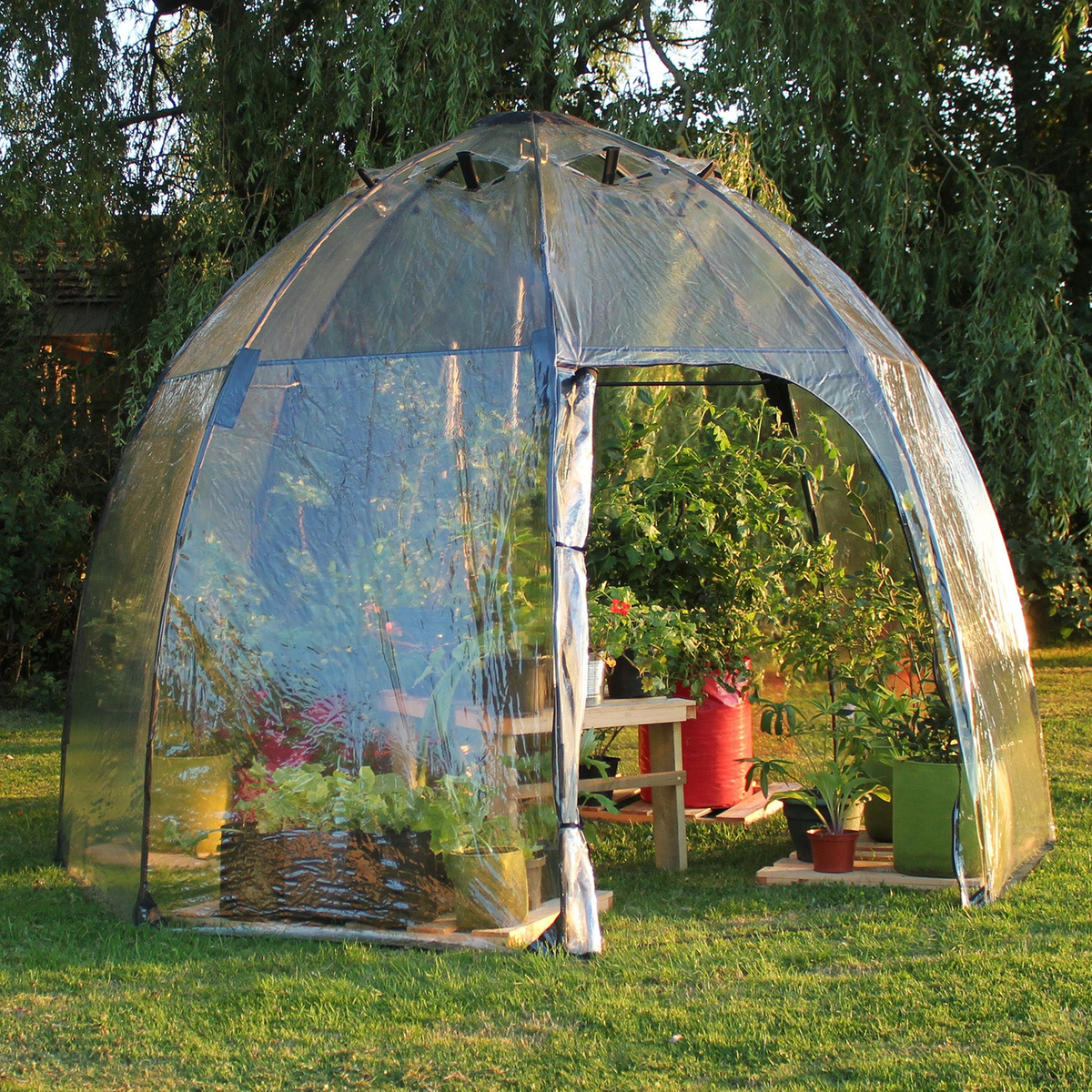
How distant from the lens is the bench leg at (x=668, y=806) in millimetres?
4621

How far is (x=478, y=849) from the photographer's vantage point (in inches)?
140

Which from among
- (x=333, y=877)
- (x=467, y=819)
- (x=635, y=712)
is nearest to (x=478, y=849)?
(x=467, y=819)

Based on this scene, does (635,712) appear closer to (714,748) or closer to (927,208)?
(714,748)

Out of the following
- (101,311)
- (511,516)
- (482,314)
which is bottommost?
(511,516)

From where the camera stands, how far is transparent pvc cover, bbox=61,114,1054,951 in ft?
12.0

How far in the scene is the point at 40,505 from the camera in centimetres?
870

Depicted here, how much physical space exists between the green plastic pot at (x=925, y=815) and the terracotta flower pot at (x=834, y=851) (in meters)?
0.17

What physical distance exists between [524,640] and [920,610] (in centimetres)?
189

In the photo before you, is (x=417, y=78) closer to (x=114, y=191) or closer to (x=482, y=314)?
(x=114, y=191)

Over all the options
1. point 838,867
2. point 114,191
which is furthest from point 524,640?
point 114,191

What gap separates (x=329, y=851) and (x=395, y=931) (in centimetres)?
30

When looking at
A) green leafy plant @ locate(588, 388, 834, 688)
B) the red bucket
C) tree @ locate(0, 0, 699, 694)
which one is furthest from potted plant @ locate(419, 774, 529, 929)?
tree @ locate(0, 0, 699, 694)

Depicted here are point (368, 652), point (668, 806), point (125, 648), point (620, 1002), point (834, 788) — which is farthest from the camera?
point (668, 806)

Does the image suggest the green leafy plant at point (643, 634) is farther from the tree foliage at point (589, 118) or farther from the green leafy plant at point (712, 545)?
the tree foliage at point (589, 118)
